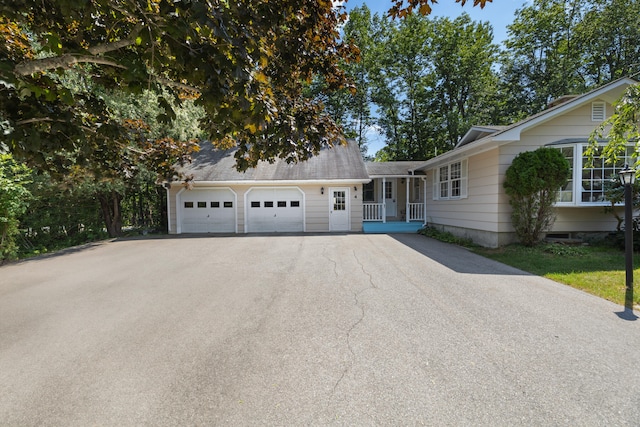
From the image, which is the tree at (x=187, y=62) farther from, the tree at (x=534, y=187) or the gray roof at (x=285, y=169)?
the gray roof at (x=285, y=169)

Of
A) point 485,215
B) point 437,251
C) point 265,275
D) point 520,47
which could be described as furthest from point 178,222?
point 520,47

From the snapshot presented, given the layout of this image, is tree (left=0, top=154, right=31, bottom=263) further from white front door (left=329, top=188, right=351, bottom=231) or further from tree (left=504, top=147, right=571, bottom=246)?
tree (left=504, top=147, right=571, bottom=246)

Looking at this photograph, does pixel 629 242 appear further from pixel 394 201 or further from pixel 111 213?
pixel 111 213

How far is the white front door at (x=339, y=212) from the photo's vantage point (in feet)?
44.3

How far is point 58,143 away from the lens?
3.61 m

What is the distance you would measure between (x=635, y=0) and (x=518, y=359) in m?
26.4

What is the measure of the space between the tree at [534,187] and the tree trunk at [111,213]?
16309mm

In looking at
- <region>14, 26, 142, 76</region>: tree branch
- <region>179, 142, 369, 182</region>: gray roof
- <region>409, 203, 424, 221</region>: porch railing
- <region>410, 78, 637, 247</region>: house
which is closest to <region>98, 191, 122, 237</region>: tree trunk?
<region>179, 142, 369, 182</region>: gray roof

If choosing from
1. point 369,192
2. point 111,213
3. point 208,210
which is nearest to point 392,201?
point 369,192

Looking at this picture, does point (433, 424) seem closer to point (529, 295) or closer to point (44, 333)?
point (529, 295)

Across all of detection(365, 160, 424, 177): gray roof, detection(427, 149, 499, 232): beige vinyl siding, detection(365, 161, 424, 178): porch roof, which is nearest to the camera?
detection(427, 149, 499, 232): beige vinyl siding

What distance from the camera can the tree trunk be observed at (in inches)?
531

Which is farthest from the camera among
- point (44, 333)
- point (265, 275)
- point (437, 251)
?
point (437, 251)

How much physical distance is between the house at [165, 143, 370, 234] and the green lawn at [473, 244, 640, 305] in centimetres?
643
